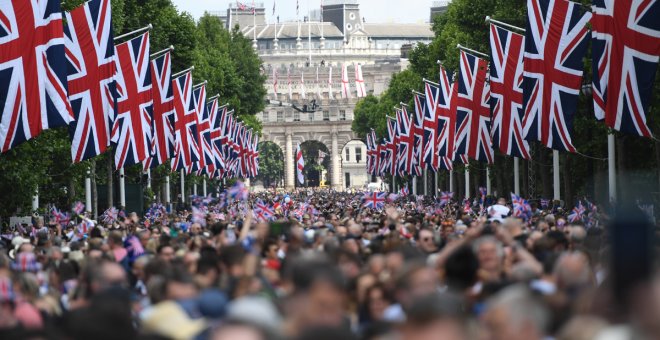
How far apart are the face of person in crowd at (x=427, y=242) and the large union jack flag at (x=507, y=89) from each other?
22.6m

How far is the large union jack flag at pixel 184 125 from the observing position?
57000 millimetres

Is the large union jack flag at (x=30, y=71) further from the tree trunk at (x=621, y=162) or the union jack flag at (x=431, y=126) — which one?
the union jack flag at (x=431, y=126)

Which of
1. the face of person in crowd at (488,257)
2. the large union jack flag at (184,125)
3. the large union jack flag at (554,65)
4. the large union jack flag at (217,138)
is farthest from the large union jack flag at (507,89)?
the face of person in crowd at (488,257)

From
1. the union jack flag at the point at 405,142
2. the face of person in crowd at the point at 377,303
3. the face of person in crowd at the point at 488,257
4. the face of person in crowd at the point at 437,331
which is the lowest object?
the face of person in crowd at the point at 377,303

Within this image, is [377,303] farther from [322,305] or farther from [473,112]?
[473,112]

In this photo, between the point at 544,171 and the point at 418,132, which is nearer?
the point at 544,171

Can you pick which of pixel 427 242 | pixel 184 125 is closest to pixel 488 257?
pixel 427 242

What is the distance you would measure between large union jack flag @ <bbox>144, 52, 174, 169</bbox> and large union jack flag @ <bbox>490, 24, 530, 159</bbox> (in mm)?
10451

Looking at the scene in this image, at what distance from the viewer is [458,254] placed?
14516mm

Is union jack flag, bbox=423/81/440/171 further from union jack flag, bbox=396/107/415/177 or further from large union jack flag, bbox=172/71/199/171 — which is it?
union jack flag, bbox=396/107/415/177

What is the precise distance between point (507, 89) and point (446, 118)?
13.8m

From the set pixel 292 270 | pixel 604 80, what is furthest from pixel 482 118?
pixel 292 270

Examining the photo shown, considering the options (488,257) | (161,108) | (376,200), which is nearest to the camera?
(488,257)

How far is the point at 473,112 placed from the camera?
5150cm
